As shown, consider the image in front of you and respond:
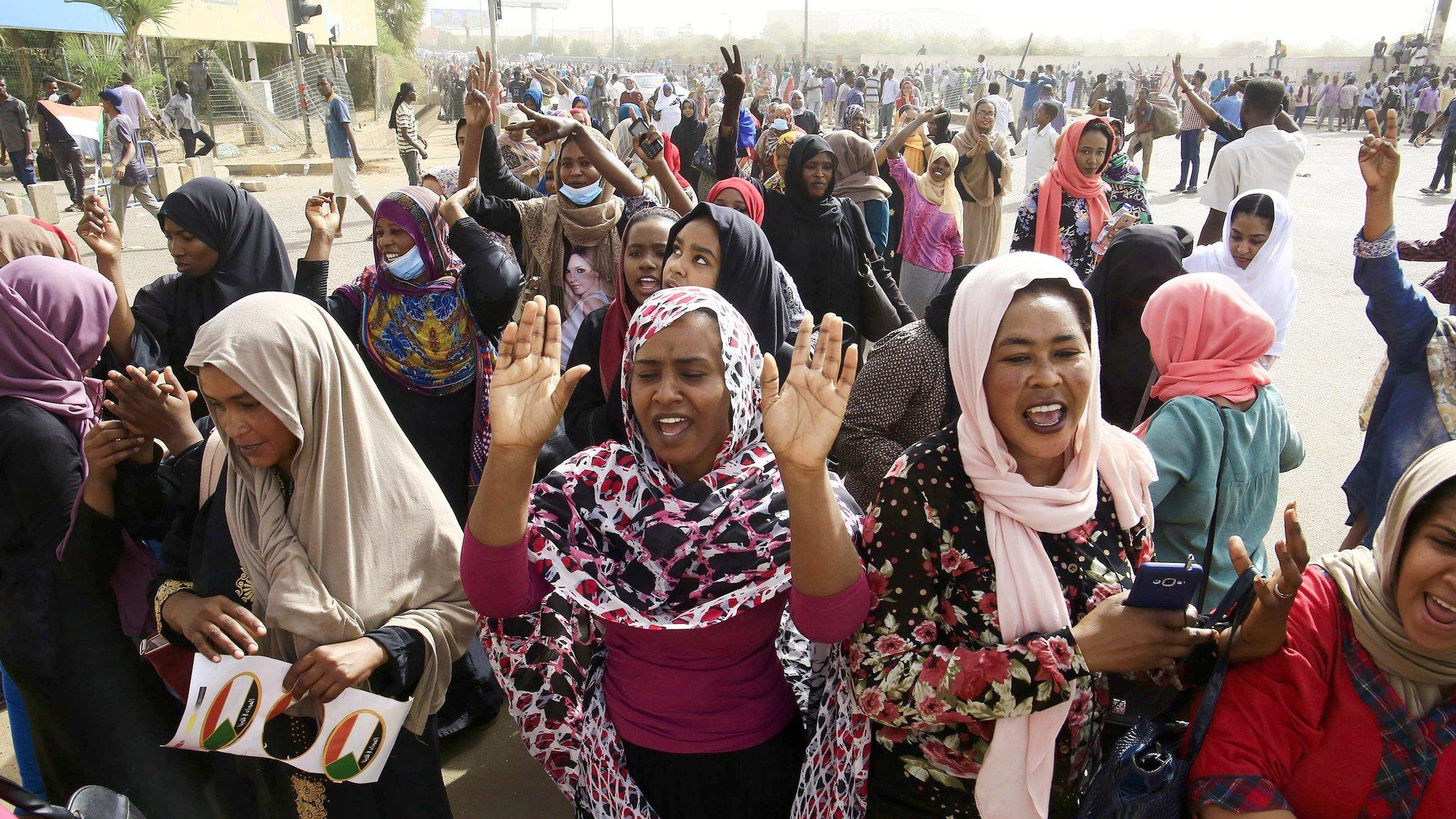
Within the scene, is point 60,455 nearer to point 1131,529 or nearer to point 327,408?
point 327,408

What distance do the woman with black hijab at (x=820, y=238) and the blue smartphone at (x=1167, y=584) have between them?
3.04m

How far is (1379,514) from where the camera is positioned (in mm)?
3113

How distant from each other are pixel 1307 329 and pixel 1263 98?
2.36m

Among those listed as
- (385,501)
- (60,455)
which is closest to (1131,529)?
(385,501)

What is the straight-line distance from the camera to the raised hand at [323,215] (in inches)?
146

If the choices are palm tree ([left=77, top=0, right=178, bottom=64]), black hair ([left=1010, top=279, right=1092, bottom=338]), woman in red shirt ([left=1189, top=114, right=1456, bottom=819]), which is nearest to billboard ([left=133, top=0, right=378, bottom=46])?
palm tree ([left=77, top=0, right=178, bottom=64])

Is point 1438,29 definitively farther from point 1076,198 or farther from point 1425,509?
point 1425,509

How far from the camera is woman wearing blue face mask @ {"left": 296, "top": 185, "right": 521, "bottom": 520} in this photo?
3.57 meters

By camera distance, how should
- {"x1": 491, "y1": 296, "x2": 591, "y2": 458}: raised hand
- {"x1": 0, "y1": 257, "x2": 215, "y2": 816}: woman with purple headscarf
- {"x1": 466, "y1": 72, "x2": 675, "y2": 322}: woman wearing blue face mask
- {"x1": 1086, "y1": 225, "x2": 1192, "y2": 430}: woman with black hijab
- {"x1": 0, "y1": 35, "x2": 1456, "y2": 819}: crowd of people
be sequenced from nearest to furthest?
1. {"x1": 0, "y1": 35, "x2": 1456, "y2": 819}: crowd of people
2. {"x1": 491, "y1": 296, "x2": 591, "y2": 458}: raised hand
3. {"x1": 0, "y1": 257, "x2": 215, "y2": 816}: woman with purple headscarf
4. {"x1": 1086, "y1": 225, "x2": 1192, "y2": 430}: woman with black hijab
5. {"x1": 466, "y1": 72, "x2": 675, "y2": 322}: woman wearing blue face mask

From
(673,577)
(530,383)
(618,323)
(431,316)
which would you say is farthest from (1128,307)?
(431,316)

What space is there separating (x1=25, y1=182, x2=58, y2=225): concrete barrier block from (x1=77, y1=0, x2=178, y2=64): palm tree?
45.8 ft

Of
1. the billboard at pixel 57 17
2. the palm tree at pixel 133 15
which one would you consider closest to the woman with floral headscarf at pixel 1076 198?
the palm tree at pixel 133 15

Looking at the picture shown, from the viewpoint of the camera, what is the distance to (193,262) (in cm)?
341

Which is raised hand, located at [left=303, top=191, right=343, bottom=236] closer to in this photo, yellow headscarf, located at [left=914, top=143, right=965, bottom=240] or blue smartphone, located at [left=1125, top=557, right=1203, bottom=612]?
blue smartphone, located at [left=1125, top=557, right=1203, bottom=612]
